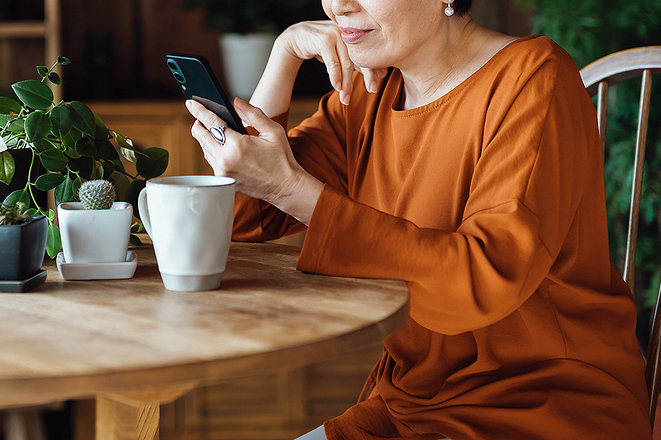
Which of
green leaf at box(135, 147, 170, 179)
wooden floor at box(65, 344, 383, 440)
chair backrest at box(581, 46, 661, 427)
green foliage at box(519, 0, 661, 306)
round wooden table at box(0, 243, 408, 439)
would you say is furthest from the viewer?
wooden floor at box(65, 344, 383, 440)

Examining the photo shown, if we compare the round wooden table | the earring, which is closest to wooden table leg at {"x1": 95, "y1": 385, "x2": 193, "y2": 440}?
the round wooden table

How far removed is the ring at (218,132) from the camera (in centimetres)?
84

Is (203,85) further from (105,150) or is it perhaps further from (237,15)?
(237,15)

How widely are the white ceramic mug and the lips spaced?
13.3 inches

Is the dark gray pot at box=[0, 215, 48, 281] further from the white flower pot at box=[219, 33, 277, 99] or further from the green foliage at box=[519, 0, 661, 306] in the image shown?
the white flower pot at box=[219, 33, 277, 99]

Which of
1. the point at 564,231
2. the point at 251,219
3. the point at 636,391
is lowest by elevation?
the point at 636,391

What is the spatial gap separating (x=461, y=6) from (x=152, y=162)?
1.64 feet

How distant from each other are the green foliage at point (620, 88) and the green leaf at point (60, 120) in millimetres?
1746

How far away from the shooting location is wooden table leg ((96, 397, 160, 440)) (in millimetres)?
949

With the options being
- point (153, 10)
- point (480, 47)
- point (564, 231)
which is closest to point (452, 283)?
point (564, 231)

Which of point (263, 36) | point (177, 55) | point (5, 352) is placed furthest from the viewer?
point (263, 36)

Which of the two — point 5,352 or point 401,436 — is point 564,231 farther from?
point 5,352

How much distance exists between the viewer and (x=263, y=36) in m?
2.72

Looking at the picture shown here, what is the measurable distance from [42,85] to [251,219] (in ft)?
1.21
